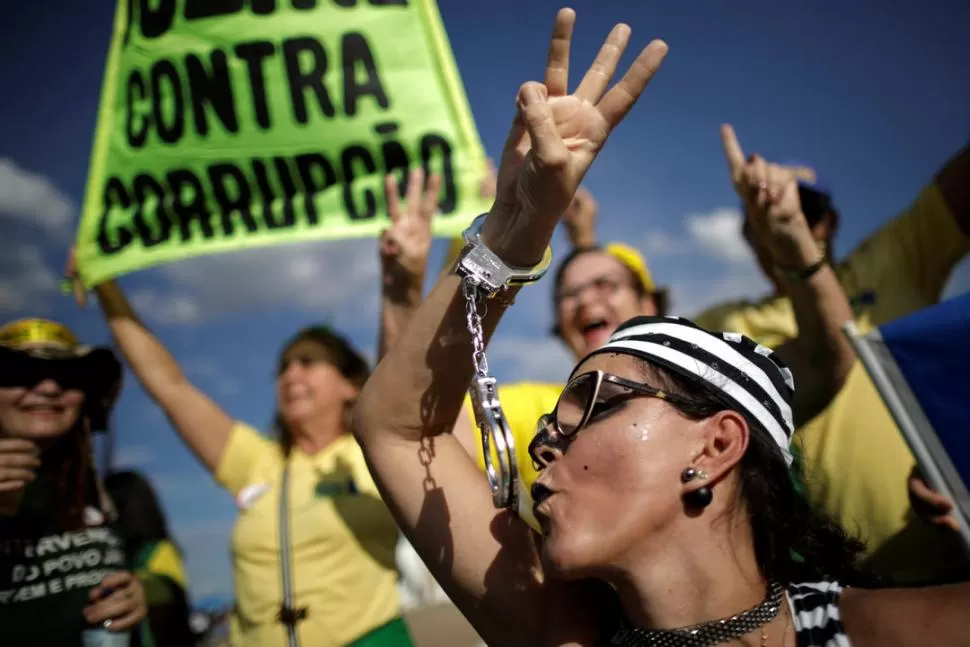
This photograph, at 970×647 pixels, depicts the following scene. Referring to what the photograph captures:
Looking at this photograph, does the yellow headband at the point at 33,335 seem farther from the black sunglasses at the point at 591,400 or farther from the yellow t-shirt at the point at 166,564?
the black sunglasses at the point at 591,400

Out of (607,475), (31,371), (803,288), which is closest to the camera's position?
(607,475)

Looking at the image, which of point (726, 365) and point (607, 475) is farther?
point (726, 365)

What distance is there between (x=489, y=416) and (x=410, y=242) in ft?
5.01

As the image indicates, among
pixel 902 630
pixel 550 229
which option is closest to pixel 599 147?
pixel 550 229

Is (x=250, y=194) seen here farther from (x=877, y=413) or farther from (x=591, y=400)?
(x=877, y=413)

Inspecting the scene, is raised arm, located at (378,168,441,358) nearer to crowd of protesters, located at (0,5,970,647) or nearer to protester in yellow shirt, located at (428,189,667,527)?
crowd of protesters, located at (0,5,970,647)

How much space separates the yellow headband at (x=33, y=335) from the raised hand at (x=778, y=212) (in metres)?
2.89

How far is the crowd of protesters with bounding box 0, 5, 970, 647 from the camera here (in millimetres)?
1534

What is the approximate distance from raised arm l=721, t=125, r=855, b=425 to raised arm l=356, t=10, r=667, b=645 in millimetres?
1212

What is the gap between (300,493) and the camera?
339 centimetres

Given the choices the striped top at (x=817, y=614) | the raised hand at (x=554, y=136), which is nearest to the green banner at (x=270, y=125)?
the raised hand at (x=554, y=136)

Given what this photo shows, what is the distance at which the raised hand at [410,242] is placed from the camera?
2.81m

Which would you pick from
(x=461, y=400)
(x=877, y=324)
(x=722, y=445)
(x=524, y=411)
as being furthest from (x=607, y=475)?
(x=877, y=324)

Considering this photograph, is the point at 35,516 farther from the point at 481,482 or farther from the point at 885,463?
the point at 885,463
